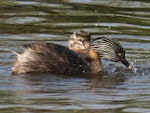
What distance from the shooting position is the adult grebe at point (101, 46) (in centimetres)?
1232

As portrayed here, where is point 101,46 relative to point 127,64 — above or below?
above

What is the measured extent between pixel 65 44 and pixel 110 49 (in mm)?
1487

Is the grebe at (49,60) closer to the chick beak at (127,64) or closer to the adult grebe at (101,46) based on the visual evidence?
the adult grebe at (101,46)

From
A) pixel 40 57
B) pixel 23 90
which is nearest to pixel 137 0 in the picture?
pixel 40 57

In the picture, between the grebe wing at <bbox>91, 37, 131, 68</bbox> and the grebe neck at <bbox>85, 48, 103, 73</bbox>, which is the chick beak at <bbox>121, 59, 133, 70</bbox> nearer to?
the grebe wing at <bbox>91, 37, 131, 68</bbox>

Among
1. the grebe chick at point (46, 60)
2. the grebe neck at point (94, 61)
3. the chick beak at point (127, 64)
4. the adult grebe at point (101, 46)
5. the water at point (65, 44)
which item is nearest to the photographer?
the water at point (65, 44)

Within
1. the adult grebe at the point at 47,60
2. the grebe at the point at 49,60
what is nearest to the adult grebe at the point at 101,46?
the grebe at the point at 49,60

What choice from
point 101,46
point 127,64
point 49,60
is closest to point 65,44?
point 101,46

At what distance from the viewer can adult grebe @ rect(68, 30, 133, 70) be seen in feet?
40.4

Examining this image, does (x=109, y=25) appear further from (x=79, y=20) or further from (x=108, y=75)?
(x=108, y=75)

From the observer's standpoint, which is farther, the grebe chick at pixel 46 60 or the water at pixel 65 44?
the grebe chick at pixel 46 60

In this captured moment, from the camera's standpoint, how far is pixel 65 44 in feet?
44.8

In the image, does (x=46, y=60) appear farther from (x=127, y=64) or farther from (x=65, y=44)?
(x=65, y=44)

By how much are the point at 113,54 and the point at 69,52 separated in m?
1.06
